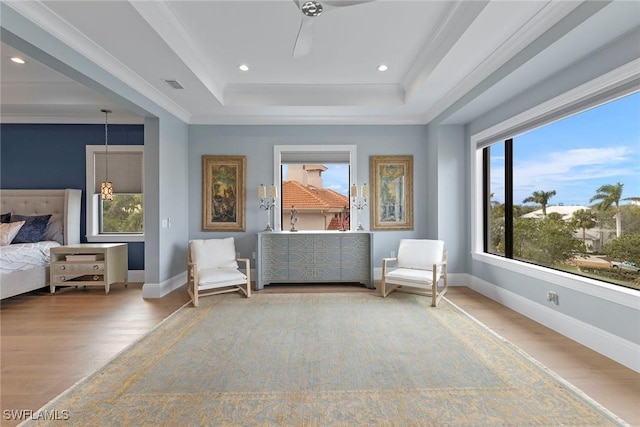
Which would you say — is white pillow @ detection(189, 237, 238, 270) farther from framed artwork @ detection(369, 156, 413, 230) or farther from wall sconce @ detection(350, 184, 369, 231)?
framed artwork @ detection(369, 156, 413, 230)

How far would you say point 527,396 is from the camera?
84.4 inches

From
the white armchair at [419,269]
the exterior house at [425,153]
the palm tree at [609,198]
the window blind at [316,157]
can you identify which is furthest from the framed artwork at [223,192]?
the palm tree at [609,198]

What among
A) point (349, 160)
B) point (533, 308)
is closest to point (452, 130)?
point (349, 160)

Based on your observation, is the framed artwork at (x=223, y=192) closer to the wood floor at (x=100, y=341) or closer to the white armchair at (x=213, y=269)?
the white armchair at (x=213, y=269)

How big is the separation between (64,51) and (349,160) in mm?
3998

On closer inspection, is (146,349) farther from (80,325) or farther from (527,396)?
(527,396)

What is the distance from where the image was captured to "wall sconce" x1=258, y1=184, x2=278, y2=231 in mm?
5328

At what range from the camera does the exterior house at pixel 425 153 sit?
263cm

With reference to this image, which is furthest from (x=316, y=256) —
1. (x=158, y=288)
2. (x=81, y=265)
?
(x=81, y=265)

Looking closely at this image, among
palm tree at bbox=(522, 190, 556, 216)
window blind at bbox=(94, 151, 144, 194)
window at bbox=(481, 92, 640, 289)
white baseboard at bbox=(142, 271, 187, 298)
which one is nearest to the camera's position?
window at bbox=(481, 92, 640, 289)

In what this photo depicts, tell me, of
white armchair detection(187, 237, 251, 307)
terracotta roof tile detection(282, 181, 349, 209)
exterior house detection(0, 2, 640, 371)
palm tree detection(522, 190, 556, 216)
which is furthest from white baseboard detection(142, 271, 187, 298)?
palm tree detection(522, 190, 556, 216)

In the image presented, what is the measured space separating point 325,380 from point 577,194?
3102 millimetres

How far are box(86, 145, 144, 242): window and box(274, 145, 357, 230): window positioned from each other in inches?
94.4

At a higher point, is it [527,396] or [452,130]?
[452,130]
